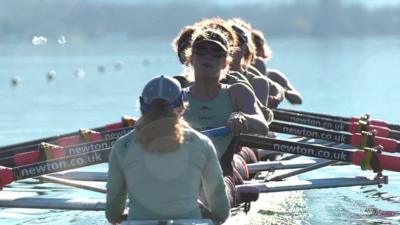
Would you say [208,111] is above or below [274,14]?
below

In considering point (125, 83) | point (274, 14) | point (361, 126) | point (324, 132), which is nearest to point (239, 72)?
point (324, 132)

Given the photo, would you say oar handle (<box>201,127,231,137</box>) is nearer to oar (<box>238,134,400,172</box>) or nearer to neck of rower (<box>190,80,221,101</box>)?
neck of rower (<box>190,80,221,101</box>)

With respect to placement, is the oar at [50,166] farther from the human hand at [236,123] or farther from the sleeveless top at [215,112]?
the human hand at [236,123]

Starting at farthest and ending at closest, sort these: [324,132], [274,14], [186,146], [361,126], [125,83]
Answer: [274,14], [125,83], [361,126], [324,132], [186,146]

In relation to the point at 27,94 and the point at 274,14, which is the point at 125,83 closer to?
the point at 27,94

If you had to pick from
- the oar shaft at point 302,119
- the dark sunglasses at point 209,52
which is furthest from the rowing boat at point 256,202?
the dark sunglasses at point 209,52

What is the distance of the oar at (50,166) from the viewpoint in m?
8.77

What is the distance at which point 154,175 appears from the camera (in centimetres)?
637

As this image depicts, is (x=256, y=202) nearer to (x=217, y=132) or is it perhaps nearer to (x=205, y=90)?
(x=205, y=90)

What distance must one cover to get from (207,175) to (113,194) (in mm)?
651

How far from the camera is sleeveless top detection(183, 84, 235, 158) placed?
8.95 metres

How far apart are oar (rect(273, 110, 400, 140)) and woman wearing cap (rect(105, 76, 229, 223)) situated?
627cm

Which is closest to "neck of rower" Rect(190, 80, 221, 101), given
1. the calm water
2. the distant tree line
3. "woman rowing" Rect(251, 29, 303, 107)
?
the calm water

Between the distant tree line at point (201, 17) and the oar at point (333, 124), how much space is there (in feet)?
243
